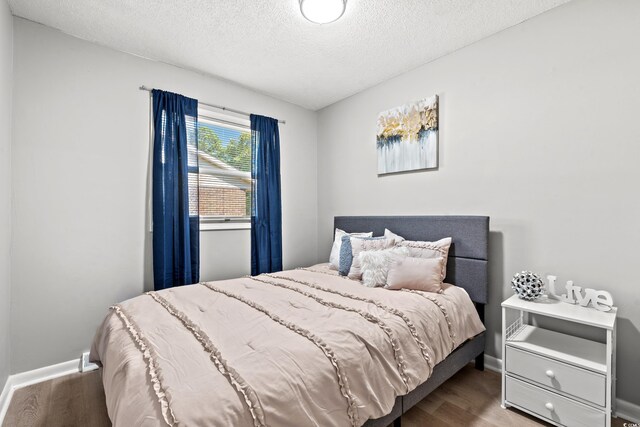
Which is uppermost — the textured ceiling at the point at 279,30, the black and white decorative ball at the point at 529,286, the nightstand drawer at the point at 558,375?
the textured ceiling at the point at 279,30

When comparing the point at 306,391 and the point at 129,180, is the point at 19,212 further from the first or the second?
the point at 306,391

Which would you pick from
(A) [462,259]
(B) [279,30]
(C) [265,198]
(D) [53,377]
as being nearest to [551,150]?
(A) [462,259]

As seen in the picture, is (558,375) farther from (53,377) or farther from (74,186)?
(74,186)

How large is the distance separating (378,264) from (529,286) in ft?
3.31

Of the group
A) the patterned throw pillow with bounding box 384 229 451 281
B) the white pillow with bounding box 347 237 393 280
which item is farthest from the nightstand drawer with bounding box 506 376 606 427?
the white pillow with bounding box 347 237 393 280

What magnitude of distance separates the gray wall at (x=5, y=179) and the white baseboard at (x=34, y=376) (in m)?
0.07

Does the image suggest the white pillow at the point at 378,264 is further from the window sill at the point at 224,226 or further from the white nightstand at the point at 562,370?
the window sill at the point at 224,226

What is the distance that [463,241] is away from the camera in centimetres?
239

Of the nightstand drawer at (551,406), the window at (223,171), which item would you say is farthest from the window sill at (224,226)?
the nightstand drawer at (551,406)

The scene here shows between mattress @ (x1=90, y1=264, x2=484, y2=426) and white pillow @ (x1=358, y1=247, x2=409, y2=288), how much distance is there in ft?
0.68

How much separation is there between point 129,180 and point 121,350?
1726 mm

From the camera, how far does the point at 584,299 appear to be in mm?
1818

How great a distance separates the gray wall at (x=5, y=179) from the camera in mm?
1882

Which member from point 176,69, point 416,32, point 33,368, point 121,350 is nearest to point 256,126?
point 176,69
